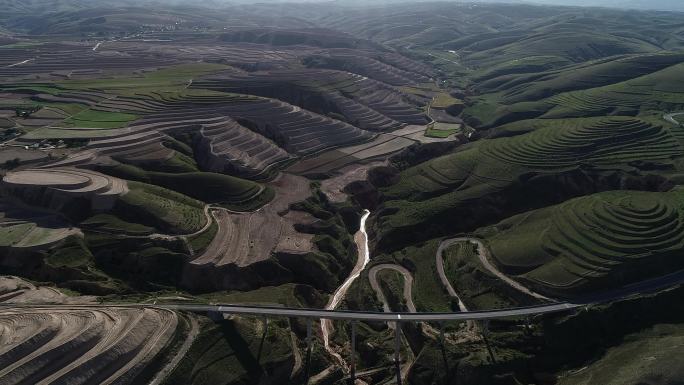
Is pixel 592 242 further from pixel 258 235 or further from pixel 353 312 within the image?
pixel 258 235

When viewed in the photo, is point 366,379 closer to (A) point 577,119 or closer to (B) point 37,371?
(B) point 37,371

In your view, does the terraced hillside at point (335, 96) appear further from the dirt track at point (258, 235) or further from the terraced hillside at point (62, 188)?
the terraced hillside at point (62, 188)

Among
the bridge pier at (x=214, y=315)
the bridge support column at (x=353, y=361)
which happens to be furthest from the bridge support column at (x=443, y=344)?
the bridge pier at (x=214, y=315)

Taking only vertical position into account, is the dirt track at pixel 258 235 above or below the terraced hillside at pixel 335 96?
below

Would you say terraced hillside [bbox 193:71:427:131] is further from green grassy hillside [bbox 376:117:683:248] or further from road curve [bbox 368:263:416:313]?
road curve [bbox 368:263:416:313]

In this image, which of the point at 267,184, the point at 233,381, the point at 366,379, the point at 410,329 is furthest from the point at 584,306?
the point at 267,184

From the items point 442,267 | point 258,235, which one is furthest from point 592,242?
point 258,235
